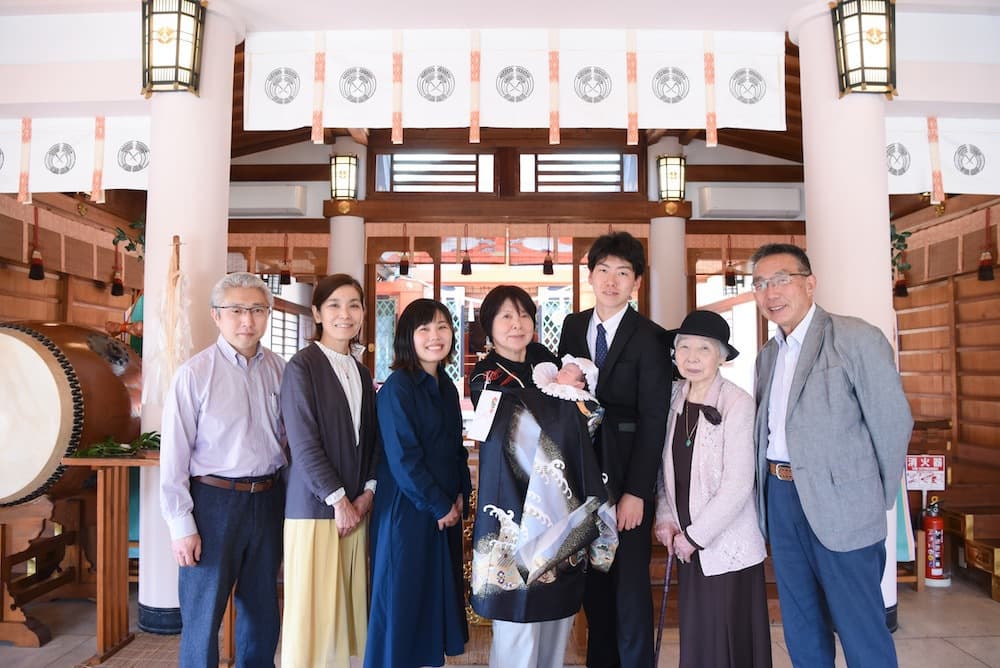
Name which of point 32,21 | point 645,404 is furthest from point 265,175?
point 645,404

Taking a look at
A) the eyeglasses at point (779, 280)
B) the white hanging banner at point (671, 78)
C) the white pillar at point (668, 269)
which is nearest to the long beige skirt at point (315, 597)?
the eyeglasses at point (779, 280)

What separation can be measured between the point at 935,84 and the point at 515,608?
3.54m

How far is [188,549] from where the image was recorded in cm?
203

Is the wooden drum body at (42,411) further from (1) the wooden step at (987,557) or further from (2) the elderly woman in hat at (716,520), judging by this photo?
(1) the wooden step at (987,557)

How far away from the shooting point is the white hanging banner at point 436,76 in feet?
11.4

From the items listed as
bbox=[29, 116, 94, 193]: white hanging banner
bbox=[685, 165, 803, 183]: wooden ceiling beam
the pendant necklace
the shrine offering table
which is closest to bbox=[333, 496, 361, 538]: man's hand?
the pendant necklace

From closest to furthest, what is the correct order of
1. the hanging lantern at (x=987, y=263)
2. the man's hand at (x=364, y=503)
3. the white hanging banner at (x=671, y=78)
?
the man's hand at (x=364, y=503) < the white hanging banner at (x=671, y=78) < the hanging lantern at (x=987, y=263)

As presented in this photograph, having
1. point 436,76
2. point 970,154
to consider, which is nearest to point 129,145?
point 436,76

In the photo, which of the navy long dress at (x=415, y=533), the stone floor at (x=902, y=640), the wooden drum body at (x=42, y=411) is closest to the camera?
the navy long dress at (x=415, y=533)

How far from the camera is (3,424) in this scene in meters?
3.02

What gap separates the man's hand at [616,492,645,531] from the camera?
2.04m

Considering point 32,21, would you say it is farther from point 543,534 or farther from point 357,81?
point 543,534

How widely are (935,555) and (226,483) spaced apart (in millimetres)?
3941

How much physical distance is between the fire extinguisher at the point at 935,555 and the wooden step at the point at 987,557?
16 centimetres
